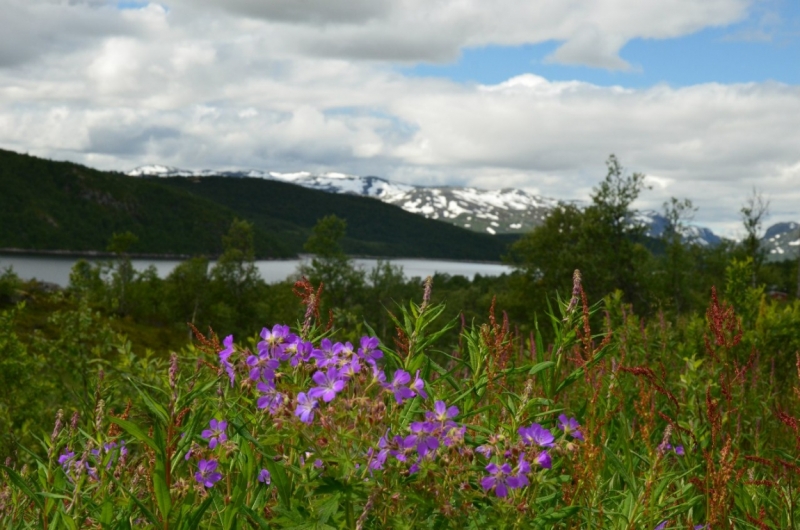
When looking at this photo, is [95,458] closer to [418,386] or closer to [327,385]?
[327,385]

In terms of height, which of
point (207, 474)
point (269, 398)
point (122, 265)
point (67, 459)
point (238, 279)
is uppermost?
point (269, 398)

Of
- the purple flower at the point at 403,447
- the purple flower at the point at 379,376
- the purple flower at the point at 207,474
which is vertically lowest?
the purple flower at the point at 207,474

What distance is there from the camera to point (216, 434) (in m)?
2.72

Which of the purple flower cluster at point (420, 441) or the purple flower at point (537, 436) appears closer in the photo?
the purple flower cluster at point (420, 441)

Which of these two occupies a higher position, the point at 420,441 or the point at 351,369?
the point at 351,369

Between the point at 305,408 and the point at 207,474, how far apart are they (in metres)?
0.74

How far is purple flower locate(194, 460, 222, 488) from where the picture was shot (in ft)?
8.75

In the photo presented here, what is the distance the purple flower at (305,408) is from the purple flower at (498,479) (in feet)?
1.99

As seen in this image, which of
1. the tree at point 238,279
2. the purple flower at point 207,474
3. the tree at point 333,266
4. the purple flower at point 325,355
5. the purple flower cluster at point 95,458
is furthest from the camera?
the tree at point 238,279

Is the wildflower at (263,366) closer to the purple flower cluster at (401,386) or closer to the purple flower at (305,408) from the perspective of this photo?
the purple flower at (305,408)

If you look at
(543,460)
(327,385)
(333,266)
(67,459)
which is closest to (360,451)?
(327,385)

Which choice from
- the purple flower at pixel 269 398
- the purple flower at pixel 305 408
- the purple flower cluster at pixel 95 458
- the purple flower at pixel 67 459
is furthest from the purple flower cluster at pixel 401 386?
the purple flower at pixel 67 459

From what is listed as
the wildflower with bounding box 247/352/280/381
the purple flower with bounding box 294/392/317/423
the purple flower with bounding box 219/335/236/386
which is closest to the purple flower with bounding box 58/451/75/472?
the purple flower with bounding box 219/335/236/386

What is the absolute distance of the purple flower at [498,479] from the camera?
2324mm
